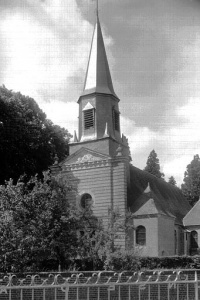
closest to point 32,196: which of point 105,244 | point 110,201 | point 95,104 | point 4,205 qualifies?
point 4,205

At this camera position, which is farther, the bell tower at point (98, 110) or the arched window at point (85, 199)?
the arched window at point (85, 199)

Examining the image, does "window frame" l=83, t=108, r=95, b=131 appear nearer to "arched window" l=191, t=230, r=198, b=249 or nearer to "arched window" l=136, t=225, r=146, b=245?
"arched window" l=136, t=225, r=146, b=245

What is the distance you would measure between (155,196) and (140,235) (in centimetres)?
459

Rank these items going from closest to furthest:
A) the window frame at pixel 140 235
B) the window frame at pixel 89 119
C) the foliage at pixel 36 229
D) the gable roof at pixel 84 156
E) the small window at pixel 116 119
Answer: the foliage at pixel 36 229
the window frame at pixel 140 235
the gable roof at pixel 84 156
the window frame at pixel 89 119
the small window at pixel 116 119

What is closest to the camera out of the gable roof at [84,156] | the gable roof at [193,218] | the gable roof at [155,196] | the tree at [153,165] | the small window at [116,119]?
the gable roof at [155,196]

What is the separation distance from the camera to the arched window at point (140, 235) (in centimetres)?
3561

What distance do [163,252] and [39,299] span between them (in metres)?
25.6

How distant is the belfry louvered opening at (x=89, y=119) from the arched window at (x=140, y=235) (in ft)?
31.7

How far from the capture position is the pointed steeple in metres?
39.4

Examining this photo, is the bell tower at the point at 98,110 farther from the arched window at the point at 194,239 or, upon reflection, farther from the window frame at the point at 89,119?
the arched window at the point at 194,239

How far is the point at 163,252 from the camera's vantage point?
117ft

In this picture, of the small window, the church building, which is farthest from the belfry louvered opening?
the small window

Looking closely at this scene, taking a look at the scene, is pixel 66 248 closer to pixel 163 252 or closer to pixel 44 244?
pixel 44 244

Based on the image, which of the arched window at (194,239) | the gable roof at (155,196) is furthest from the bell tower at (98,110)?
the arched window at (194,239)
